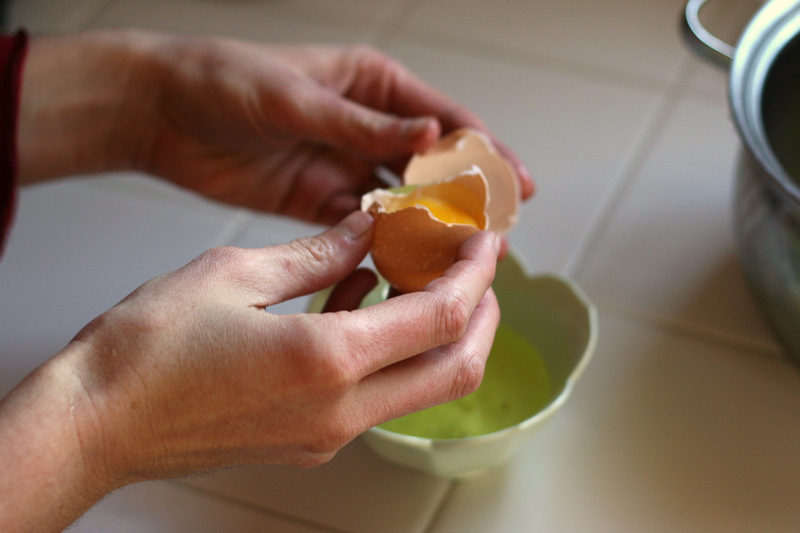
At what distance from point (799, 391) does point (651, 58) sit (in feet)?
1.78

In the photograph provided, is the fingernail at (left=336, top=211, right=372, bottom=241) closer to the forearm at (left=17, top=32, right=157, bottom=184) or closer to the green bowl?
the green bowl

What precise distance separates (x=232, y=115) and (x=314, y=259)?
1.14 ft

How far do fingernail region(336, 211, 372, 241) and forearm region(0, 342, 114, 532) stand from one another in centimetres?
20

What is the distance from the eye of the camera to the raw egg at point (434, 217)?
58 centimetres

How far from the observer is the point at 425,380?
0.54 meters

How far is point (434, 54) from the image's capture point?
1.17 metres

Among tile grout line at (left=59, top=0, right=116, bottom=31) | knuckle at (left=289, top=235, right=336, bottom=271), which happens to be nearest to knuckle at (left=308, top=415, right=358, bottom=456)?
knuckle at (left=289, top=235, right=336, bottom=271)

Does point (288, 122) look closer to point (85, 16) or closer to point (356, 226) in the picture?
point (356, 226)

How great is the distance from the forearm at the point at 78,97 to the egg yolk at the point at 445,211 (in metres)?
0.42

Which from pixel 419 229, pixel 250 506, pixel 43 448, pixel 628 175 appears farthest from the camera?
pixel 628 175

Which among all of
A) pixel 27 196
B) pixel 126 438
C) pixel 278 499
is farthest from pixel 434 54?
pixel 126 438

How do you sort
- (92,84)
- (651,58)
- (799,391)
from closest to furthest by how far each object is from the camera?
(799,391)
(92,84)
(651,58)

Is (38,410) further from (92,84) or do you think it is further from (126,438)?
(92,84)

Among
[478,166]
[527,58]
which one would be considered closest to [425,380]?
[478,166]
